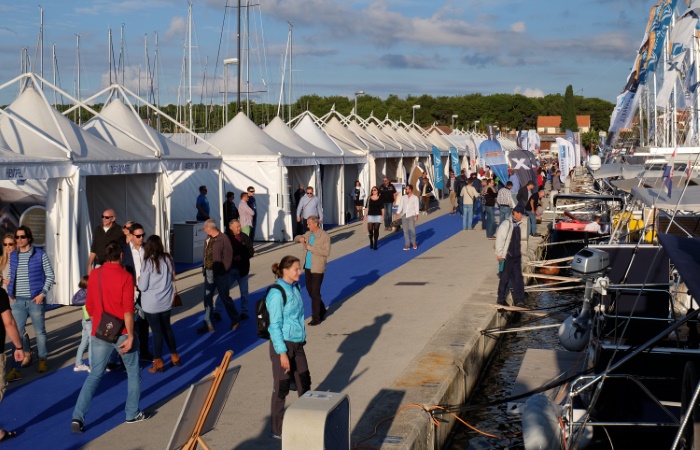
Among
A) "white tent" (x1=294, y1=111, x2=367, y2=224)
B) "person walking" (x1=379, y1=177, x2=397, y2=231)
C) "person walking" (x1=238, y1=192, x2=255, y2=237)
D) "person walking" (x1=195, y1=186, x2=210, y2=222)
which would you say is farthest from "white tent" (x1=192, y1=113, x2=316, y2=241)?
"white tent" (x1=294, y1=111, x2=367, y2=224)

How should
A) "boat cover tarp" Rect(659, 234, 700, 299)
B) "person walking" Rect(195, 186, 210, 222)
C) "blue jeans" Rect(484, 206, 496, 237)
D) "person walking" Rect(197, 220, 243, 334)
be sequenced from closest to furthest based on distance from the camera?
"boat cover tarp" Rect(659, 234, 700, 299) < "person walking" Rect(197, 220, 243, 334) < "person walking" Rect(195, 186, 210, 222) < "blue jeans" Rect(484, 206, 496, 237)

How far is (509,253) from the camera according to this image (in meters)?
14.2

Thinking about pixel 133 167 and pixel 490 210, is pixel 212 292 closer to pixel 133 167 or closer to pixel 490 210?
pixel 133 167

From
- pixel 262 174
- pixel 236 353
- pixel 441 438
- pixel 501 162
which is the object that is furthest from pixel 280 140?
pixel 441 438

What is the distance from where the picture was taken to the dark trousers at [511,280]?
14.2 metres

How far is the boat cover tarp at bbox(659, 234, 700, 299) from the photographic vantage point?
18.4 feet

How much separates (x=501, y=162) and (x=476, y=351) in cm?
2304

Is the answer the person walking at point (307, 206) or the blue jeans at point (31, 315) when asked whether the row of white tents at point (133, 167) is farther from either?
the blue jeans at point (31, 315)

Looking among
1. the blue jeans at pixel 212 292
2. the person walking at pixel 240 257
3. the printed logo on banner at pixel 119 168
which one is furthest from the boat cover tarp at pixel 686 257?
the printed logo on banner at pixel 119 168

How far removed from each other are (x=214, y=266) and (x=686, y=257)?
7.31m

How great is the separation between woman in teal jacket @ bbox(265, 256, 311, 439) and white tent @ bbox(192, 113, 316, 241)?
15765 mm

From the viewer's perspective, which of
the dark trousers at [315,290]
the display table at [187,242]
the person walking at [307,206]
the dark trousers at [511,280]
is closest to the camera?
the dark trousers at [315,290]

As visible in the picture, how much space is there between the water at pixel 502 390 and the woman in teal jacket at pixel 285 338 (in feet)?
7.33

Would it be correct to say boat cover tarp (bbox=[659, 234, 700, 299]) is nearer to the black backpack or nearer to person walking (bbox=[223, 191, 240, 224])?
the black backpack
